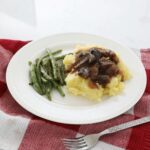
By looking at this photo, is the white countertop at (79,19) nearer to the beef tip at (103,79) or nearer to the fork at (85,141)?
the beef tip at (103,79)

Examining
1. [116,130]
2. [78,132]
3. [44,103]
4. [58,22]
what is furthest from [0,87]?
[58,22]

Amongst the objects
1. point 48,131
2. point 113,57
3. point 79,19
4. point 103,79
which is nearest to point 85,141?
point 48,131

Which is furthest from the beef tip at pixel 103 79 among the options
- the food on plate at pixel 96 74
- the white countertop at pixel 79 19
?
the white countertop at pixel 79 19

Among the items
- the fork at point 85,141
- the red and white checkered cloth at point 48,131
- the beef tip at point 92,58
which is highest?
the beef tip at point 92,58

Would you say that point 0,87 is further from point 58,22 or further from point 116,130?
point 58,22

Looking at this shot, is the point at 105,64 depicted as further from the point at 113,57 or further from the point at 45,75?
the point at 45,75

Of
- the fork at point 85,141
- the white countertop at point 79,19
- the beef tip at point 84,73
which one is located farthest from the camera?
the white countertop at point 79,19

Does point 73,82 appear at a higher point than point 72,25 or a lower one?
higher
